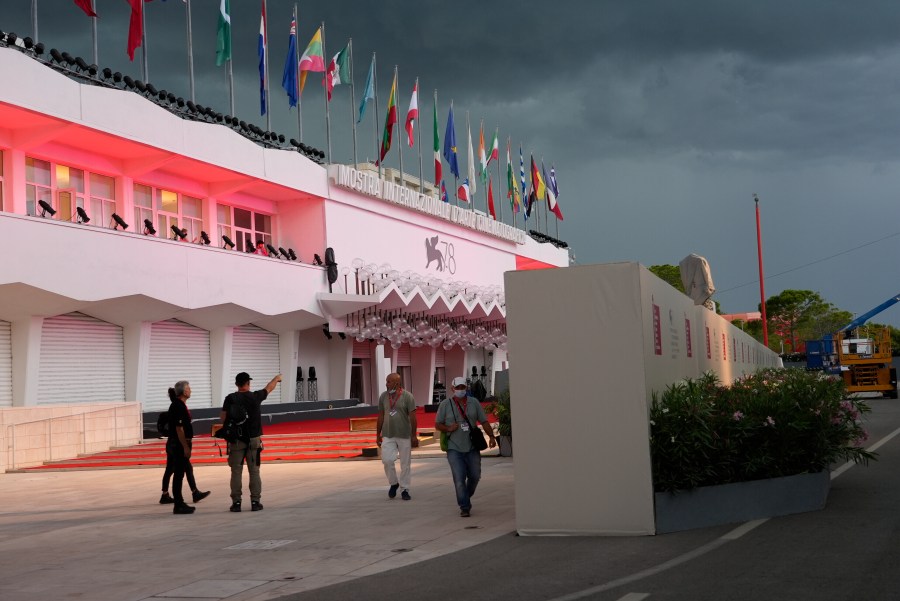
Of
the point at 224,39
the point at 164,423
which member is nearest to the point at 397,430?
the point at 164,423

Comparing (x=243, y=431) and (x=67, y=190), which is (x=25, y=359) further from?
(x=243, y=431)

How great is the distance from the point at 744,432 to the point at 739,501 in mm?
766

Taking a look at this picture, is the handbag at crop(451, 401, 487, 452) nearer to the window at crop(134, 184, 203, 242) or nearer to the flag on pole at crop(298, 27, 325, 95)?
the window at crop(134, 184, 203, 242)

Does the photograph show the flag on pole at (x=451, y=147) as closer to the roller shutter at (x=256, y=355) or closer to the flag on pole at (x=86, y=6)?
the roller shutter at (x=256, y=355)

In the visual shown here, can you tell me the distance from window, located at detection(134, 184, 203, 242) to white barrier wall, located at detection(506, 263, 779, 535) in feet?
73.3

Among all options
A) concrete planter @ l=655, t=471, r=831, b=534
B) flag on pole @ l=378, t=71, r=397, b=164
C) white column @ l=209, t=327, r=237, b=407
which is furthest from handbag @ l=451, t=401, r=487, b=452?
flag on pole @ l=378, t=71, r=397, b=164

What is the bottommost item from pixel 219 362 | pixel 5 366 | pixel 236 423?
pixel 236 423

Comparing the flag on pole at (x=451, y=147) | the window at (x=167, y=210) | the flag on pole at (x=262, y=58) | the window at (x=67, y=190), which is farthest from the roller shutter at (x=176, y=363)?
the flag on pole at (x=451, y=147)

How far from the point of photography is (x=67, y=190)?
2836cm

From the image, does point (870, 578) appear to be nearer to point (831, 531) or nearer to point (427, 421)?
point (831, 531)

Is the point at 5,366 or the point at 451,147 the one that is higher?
the point at 451,147

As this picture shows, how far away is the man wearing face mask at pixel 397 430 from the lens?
13.7m

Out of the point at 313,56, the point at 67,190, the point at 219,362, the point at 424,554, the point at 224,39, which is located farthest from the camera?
the point at 313,56

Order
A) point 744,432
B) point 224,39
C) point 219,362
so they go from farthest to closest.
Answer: point 219,362 → point 224,39 → point 744,432
